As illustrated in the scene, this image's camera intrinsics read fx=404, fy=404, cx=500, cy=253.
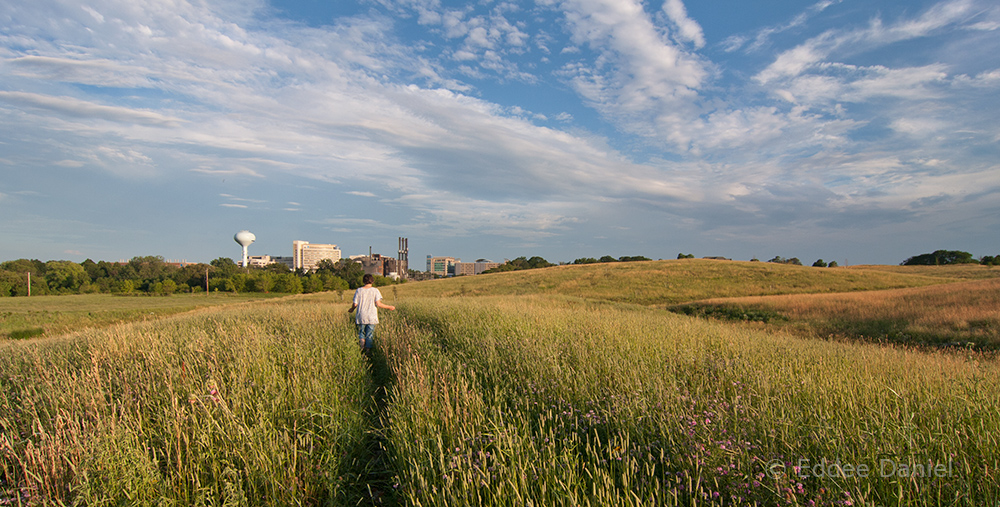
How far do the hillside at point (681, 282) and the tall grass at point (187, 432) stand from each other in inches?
1260

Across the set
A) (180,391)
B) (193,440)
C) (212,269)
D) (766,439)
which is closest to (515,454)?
(766,439)

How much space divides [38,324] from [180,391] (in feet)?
122

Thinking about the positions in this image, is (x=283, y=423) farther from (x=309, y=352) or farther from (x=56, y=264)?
(x=56, y=264)

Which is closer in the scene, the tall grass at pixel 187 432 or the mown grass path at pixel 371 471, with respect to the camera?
the tall grass at pixel 187 432

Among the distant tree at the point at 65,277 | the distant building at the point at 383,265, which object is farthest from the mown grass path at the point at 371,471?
the distant building at the point at 383,265

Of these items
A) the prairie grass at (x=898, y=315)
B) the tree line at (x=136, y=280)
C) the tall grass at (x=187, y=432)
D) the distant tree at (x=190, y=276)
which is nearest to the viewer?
the tall grass at (x=187, y=432)

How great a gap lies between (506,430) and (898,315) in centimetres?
2469

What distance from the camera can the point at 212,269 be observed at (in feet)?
298

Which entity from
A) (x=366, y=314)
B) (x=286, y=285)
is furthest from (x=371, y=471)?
(x=286, y=285)

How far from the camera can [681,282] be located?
42938mm

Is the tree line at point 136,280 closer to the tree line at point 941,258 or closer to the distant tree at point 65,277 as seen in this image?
the distant tree at point 65,277

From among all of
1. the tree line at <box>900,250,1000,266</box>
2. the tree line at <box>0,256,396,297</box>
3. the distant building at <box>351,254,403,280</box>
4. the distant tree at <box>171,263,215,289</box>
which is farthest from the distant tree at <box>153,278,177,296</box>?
the tree line at <box>900,250,1000,266</box>

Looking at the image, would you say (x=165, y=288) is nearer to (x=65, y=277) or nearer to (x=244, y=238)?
(x=65, y=277)

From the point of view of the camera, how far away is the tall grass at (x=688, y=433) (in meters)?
2.52
